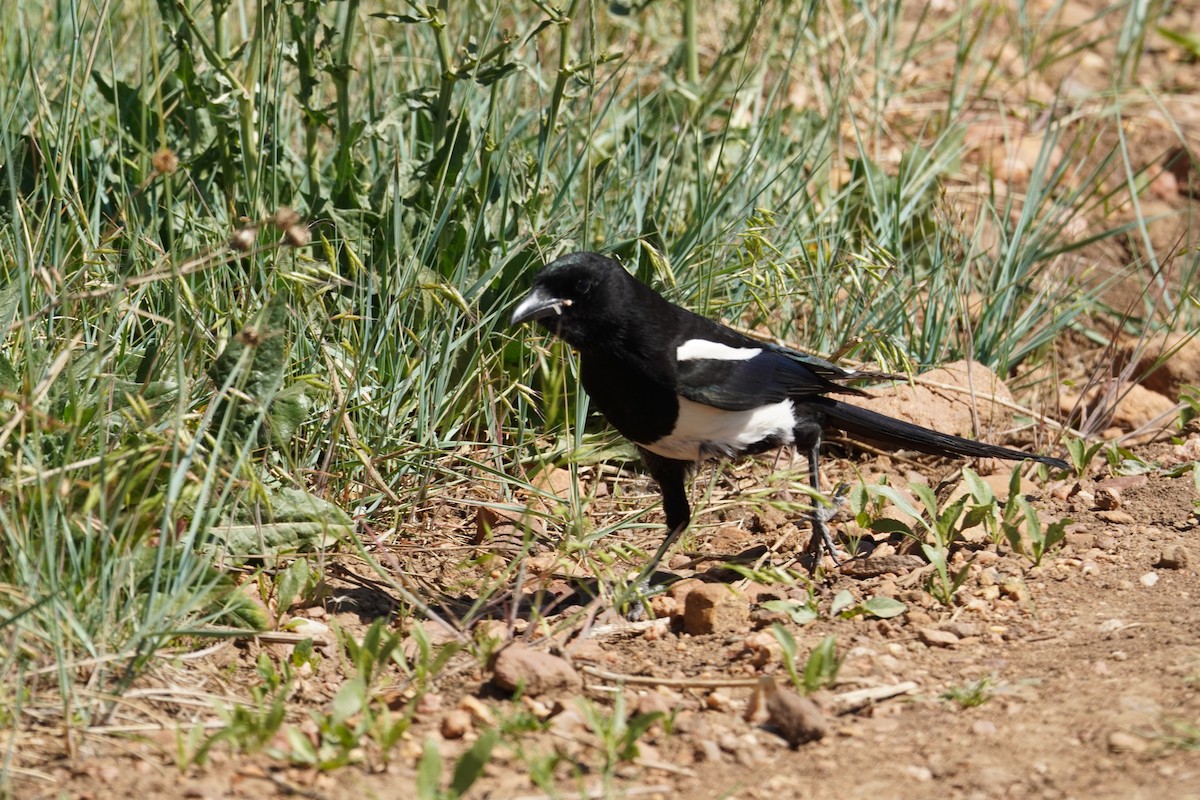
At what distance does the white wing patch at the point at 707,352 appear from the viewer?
3.38 m

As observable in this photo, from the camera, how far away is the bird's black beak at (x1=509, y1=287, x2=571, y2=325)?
3287 mm

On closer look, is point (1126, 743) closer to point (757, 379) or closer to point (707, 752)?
point (707, 752)

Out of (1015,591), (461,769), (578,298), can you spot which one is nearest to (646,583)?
(578,298)

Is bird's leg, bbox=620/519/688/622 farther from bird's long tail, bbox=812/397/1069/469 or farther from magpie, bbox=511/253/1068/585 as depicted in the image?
bird's long tail, bbox=812/397/1069/469

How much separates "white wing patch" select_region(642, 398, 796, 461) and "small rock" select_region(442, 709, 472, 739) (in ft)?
3.65

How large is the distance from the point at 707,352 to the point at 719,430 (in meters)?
0.20

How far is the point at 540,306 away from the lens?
3.30 meters

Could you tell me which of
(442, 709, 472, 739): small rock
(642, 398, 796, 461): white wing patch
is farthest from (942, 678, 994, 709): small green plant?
(642, 398, 796, 461): white wing patch

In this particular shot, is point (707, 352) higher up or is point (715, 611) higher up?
point (707, 352)

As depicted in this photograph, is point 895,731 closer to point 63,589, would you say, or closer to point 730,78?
point 63,589

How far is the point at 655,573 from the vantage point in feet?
11.2

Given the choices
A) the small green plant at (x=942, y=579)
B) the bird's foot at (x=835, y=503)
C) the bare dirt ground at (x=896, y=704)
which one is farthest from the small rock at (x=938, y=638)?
the bird's foot at (x=835, y=503)

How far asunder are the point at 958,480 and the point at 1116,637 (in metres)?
1.13

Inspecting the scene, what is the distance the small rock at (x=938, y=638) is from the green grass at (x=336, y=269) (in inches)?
38.4
